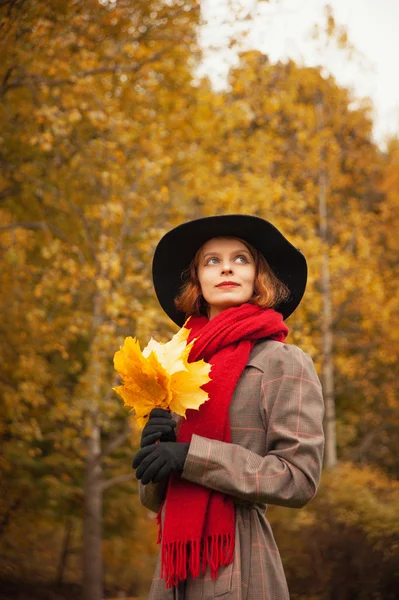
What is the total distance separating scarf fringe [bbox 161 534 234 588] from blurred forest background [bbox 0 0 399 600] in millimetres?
3156

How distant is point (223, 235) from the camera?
230 centimetres

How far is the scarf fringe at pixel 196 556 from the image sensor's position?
182 centimetres

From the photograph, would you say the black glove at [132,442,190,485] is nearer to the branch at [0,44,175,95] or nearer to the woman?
the woman

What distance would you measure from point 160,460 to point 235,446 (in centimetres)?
22

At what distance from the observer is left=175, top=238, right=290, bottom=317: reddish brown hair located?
7.27ft

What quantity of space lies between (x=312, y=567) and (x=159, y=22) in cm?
496

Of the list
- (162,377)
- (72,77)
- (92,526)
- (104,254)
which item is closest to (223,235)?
(162,377)

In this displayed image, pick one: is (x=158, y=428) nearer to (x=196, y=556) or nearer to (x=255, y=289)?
(x=196, y=556)

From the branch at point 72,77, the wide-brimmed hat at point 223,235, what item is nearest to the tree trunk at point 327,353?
the branch at point 72,77

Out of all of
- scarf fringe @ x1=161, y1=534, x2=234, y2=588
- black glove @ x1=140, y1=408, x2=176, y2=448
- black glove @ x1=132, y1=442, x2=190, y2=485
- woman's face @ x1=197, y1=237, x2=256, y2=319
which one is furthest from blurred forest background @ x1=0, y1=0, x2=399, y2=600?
scarf fringe @ x1=161, y1=534, x2=234, y2=588

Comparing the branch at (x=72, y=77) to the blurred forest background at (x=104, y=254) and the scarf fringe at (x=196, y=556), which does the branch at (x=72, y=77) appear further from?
the scarf fringe at (x=196, y=556)

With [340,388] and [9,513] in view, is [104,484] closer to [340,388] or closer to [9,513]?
[9,513]

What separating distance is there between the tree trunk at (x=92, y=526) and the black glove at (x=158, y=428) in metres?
5.09

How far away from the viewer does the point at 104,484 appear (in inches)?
289
